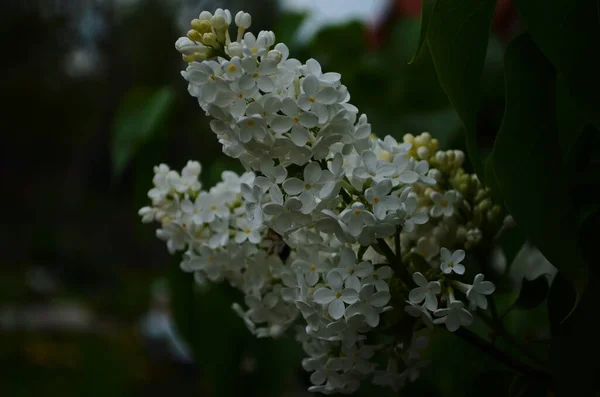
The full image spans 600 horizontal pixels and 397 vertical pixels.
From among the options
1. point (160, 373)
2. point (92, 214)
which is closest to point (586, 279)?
point (160, 373)

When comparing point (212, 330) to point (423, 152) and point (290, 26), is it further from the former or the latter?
point (290, 26)

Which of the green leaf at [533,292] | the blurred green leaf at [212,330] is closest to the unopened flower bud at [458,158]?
the green leaf at [533,292]

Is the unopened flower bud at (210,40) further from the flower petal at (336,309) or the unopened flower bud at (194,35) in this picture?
the flower petal at (336,309)

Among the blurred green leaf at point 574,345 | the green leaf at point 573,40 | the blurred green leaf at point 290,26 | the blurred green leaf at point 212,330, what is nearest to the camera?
the green leaf at point 573,40

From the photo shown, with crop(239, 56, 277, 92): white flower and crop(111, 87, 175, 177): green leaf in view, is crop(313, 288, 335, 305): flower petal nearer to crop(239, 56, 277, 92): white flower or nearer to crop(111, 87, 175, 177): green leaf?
crop(239, 56, 277, 92): white flower

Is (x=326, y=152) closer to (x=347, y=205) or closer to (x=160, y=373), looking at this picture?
(x=347, y=205)

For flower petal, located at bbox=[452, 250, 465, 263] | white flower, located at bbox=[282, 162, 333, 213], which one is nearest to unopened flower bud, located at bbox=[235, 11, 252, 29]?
white flower, located at bbox=[282, 162, 333, 213]
